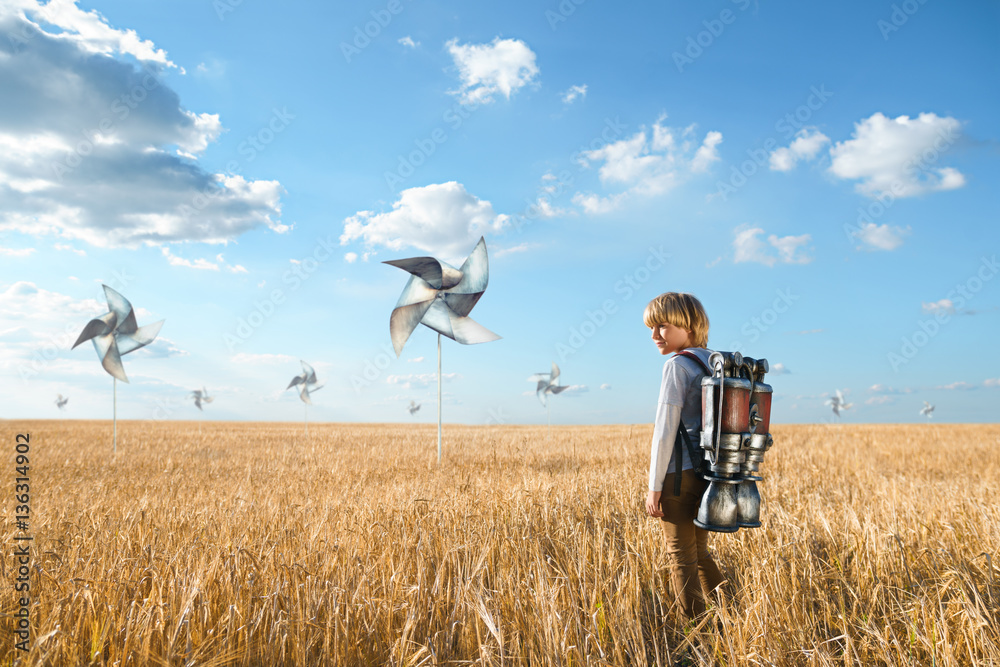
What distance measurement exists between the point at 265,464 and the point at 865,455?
43.0 ft

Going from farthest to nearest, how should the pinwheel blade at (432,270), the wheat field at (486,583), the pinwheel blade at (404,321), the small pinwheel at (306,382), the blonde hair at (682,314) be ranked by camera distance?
the small pinwheel at (306,382) → the pinwheel blade at (404,321) → the pinwheel blade at (432,270) → the blonde hair at (682,314) → the wheat field at (486,583)

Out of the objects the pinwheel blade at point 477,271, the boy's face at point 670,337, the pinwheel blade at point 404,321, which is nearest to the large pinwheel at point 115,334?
the pinwheel blade at point 404,321

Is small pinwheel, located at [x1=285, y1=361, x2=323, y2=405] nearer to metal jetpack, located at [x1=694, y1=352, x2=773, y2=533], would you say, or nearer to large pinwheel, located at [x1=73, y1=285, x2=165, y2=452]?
large pinwheel, located at [x1=73, y1=285, x2=165, y2=452]

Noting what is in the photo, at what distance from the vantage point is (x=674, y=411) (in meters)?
3.13

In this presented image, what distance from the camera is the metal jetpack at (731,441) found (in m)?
2.80

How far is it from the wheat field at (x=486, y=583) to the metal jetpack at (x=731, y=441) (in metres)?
0.52

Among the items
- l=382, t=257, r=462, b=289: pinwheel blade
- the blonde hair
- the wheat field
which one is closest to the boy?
the blonde hair

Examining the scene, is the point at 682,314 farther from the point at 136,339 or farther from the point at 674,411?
the point at 136,339

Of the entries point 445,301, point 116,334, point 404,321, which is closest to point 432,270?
point 445,301

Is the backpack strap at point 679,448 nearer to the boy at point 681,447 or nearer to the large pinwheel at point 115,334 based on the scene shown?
the boy at point 681,447

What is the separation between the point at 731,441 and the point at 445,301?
9908mm

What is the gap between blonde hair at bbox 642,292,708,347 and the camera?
3387 mm

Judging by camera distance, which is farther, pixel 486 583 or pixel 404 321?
pixel 404 321

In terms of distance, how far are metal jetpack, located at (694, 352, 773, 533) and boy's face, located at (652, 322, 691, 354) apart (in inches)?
20.4
